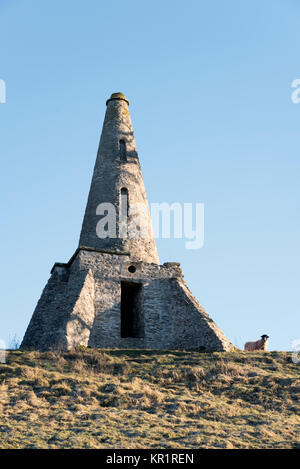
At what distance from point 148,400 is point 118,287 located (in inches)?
269

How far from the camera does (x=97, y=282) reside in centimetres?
1842

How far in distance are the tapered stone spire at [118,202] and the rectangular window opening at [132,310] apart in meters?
1.14

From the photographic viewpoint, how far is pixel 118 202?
20.7m

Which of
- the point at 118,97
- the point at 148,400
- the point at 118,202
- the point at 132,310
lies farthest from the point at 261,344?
the point at 118,97

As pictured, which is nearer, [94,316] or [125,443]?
[125,443]

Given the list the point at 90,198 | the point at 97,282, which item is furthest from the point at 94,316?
the point at 90,198

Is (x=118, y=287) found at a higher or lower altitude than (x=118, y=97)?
lower

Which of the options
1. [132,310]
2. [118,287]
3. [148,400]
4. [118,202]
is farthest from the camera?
[118,202]

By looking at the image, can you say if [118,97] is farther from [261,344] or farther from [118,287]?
[261,344]

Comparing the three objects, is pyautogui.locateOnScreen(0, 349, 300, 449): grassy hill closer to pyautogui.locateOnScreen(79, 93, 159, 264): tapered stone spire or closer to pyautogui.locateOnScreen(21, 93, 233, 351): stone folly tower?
pyautogui.locateOnScreen(21, 93, 233, 351): stone folly tower

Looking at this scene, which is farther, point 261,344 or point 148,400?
point 261,344
